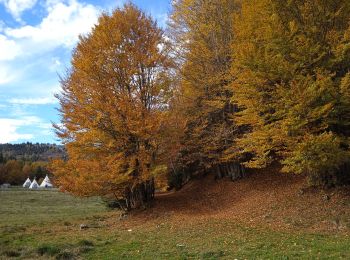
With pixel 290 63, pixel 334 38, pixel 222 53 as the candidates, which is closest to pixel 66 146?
pixel 222 53

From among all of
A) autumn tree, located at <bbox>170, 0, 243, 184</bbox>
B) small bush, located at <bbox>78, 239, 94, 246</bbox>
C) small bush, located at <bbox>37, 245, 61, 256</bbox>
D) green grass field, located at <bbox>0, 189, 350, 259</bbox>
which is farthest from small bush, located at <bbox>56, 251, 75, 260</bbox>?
autumn tree, located at <bbox>170, 0, 243, 184</bbox>

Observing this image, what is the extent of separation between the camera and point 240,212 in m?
17.3

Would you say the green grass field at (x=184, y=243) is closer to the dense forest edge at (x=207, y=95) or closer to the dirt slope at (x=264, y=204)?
the dirt slope at (x=264, y=204)

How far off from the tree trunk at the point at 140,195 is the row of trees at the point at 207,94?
7 centimetres

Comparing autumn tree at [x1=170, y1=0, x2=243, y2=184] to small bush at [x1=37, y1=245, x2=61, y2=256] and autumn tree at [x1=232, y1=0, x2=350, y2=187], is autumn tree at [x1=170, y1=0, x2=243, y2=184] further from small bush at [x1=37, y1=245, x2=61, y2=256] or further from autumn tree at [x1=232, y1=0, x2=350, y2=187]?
small bush at [x1=37, y1=245, x2=61, y2=256]

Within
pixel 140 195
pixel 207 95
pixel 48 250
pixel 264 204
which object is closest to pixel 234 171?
pixel 207 95

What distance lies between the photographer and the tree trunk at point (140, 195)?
69.8ft

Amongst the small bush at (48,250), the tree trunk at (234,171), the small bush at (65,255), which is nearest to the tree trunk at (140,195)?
the tree trunk at (234,171)

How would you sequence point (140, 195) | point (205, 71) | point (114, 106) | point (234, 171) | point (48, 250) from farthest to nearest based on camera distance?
point (234, 171)
point (205, 71)
point (140, 195)
point (114, 106)
point (48, 250)

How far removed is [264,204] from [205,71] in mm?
8212

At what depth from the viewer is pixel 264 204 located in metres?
17.5

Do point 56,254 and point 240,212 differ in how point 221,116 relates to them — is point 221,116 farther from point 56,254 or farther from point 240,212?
point 56,254

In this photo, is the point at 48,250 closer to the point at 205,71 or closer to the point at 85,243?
the point at 85,243

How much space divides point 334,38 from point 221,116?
32.5 feet
